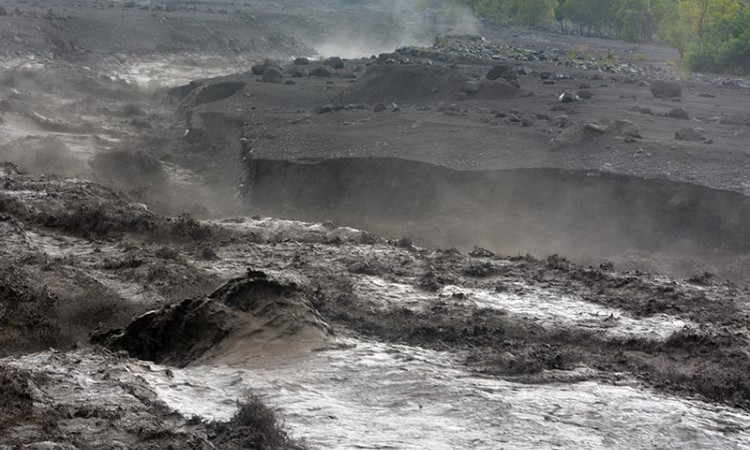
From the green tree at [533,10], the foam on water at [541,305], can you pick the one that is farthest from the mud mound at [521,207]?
the green tree at [533,10]

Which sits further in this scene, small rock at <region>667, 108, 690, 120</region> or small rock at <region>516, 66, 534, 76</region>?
small rock at <region>516, 66, 534, 76</region>

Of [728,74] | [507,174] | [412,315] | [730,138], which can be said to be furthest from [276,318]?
[728,74]

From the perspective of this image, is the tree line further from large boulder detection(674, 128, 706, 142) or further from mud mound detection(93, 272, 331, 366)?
mud mound detection(93, 272, 331, 366)

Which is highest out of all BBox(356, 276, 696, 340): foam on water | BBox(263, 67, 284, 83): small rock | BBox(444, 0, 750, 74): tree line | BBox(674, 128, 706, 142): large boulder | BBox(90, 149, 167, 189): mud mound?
BBox(444, 0, 750, 74): tree line

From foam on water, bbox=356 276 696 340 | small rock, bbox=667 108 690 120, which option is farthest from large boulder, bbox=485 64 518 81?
foam on water, bbox=356 276 696 340

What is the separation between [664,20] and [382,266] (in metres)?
50.4

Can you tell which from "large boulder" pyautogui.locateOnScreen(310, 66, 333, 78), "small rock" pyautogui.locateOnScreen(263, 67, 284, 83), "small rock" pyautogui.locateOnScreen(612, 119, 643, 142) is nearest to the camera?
"small rock" pyautogui.locateOnScreen(612, 119, 643, 142)

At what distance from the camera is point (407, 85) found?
28141 millimetres

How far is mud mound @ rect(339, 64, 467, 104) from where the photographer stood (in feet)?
89.8

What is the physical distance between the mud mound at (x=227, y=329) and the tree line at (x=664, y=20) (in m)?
39.0

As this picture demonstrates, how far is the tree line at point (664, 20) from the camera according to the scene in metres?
43.7

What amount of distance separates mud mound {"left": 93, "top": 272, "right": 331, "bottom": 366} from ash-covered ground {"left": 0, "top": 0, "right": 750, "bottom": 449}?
0.03m

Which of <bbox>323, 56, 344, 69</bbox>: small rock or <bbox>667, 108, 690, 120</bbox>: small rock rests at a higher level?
<bbox>323, 56, 344, 69</bbox>: small rock

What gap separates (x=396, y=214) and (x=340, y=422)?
424 inches
